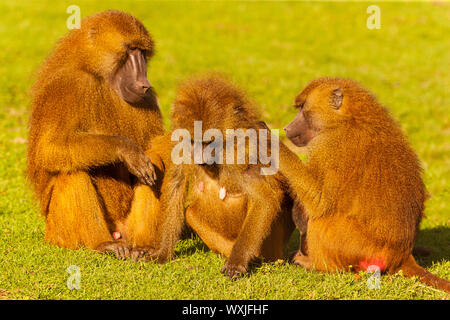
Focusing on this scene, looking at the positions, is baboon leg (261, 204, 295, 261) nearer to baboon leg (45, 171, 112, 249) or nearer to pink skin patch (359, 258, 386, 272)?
pink skin patch (359, 258, 386, 272)

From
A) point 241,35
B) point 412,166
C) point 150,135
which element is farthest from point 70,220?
point 241,35

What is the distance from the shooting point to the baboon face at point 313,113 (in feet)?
16.5

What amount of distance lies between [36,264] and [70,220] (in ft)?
1.49

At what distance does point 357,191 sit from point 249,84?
7528 millimetres

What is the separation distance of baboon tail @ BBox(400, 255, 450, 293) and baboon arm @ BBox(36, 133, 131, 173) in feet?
7.72

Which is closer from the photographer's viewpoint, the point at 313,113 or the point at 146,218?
the point at 313,113

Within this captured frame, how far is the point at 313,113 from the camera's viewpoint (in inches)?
202

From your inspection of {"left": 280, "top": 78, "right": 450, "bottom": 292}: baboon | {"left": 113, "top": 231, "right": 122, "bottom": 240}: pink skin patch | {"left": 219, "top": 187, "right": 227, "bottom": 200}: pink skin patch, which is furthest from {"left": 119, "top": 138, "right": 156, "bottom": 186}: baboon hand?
{"left": 280, "top": 78, "right": 450, "bottom": 292}: baboon

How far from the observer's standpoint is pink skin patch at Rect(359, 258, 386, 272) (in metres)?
4.85

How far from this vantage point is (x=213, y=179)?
515 cm

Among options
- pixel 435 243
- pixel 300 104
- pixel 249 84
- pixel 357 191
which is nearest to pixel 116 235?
pixel 300 104

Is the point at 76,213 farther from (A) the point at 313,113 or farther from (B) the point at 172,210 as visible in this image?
(A) the point at 313,113

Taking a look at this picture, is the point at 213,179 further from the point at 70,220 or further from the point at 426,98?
the point at 426,98

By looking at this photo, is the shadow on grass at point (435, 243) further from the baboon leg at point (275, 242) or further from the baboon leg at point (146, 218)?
the baboon leg at point (146, 218)
